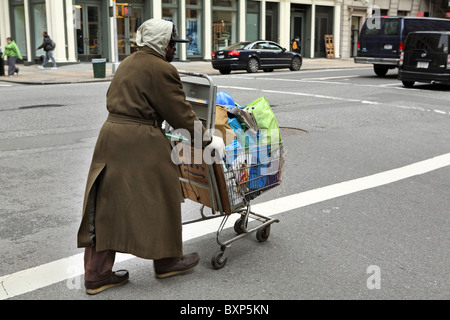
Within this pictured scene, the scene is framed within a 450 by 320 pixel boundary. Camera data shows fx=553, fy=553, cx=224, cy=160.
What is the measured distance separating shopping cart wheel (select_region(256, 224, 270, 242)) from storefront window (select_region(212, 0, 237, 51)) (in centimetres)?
2935

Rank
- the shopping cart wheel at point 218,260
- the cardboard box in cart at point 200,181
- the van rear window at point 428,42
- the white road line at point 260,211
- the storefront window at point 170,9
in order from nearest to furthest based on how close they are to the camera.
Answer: the white road line at point 260,211 < the cardboard box in cart at point 200,181 < the shopping cart wheel at point 218,260 < the van rear window at point 428,42 < the storefront window at point 170,9

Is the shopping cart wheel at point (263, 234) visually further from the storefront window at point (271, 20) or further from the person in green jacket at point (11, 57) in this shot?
the storefront window at point (271, 20)

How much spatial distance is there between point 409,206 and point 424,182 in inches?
44.0

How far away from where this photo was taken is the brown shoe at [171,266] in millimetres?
3900

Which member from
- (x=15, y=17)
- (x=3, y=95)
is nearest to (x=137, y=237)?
(x=3, y=95)

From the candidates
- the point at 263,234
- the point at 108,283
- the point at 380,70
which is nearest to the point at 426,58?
the point at 380,70

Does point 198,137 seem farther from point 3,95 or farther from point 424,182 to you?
point 3,95

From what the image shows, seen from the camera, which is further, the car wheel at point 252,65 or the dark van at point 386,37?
the car wheel at point 252,65

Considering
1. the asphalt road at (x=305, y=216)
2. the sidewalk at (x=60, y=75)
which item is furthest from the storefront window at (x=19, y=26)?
the asphalt road at (x=305, y=216)

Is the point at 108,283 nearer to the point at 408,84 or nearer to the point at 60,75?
the point at 408,84

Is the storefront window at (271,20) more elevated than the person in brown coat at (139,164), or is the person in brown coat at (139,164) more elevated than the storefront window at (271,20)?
the storefront window at (271,20)

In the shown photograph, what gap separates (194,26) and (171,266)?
96.4 ft

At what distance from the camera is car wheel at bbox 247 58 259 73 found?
979 inches

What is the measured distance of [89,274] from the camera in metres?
3.68
